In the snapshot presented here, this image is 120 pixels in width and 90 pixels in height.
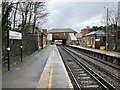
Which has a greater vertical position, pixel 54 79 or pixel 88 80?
pixel 54 79

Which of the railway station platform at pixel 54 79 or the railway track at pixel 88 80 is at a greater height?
the railway station platform at pixel 54 79

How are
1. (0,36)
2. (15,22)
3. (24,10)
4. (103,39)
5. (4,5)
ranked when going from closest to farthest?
1. (0,36)
2. (4,5)
3. (15,22)
4. (24,10)
5. (103,39)

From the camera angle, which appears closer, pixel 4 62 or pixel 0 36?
pixel 0 36

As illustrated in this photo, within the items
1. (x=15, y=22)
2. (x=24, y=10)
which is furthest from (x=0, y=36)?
(x=24, y=10)

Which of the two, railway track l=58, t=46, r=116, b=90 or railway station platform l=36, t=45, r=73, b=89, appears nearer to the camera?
railway station platform l=36, t=45, r=73, b=89

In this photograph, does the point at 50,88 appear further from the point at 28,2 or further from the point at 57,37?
the point at 57,37

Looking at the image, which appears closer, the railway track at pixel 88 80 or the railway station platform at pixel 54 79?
the railway station platform at pixel 54 79

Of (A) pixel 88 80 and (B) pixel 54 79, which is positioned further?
(A) pixel 88 80

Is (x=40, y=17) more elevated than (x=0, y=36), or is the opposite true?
(x=40, y=17)

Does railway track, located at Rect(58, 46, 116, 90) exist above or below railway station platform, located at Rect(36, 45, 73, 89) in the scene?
below

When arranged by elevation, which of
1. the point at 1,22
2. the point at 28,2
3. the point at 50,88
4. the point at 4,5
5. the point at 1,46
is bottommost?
the point at 50,88

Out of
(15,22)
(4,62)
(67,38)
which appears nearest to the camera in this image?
(4,62)

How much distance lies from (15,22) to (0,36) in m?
16.2

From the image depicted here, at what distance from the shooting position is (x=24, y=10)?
124 ft
